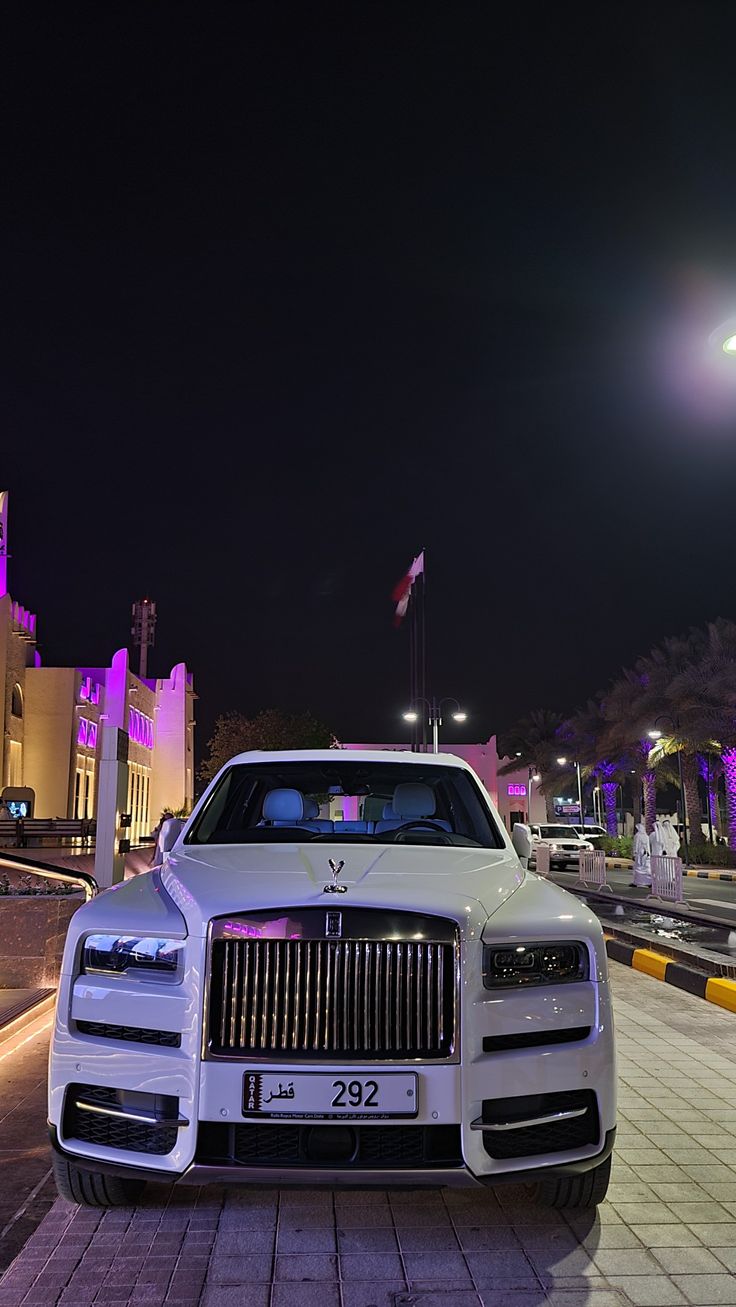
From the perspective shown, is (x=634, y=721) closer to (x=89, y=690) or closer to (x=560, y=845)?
(x=560, y=845)

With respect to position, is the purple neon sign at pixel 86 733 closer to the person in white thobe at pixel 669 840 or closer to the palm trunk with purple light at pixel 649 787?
the palm trunk with purple light at pixel 649 787

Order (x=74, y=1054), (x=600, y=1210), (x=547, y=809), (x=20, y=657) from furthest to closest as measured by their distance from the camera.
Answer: (x=547, y=809) → (x=20, y=657) → (x=600, y=1210) → (x=74, y=1054)

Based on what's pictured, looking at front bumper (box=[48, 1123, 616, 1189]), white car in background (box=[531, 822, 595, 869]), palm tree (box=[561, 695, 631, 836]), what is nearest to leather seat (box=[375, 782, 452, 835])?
front bumper (box=[48, 1123, 616, 1189])

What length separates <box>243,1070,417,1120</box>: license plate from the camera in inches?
120

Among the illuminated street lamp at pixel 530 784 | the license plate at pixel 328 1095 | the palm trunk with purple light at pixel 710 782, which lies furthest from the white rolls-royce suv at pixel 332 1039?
the illuminated street lamp at pixel 530 784

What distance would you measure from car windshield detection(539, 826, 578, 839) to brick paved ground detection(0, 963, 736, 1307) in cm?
3019

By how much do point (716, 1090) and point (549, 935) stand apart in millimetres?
3091

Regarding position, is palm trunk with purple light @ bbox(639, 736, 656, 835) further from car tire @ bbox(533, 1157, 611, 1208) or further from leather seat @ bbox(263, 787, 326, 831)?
car tire @ bbox(533, 1157, 611, 1208)

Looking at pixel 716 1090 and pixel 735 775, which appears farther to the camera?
pixel 735 775

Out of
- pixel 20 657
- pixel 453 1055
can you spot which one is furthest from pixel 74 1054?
pixel 20 657

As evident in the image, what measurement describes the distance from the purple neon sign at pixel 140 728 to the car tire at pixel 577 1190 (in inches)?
2235

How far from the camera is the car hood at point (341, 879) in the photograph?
3.27 metres

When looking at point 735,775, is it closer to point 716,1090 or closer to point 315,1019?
point 716,1090

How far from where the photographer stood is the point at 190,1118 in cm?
307
